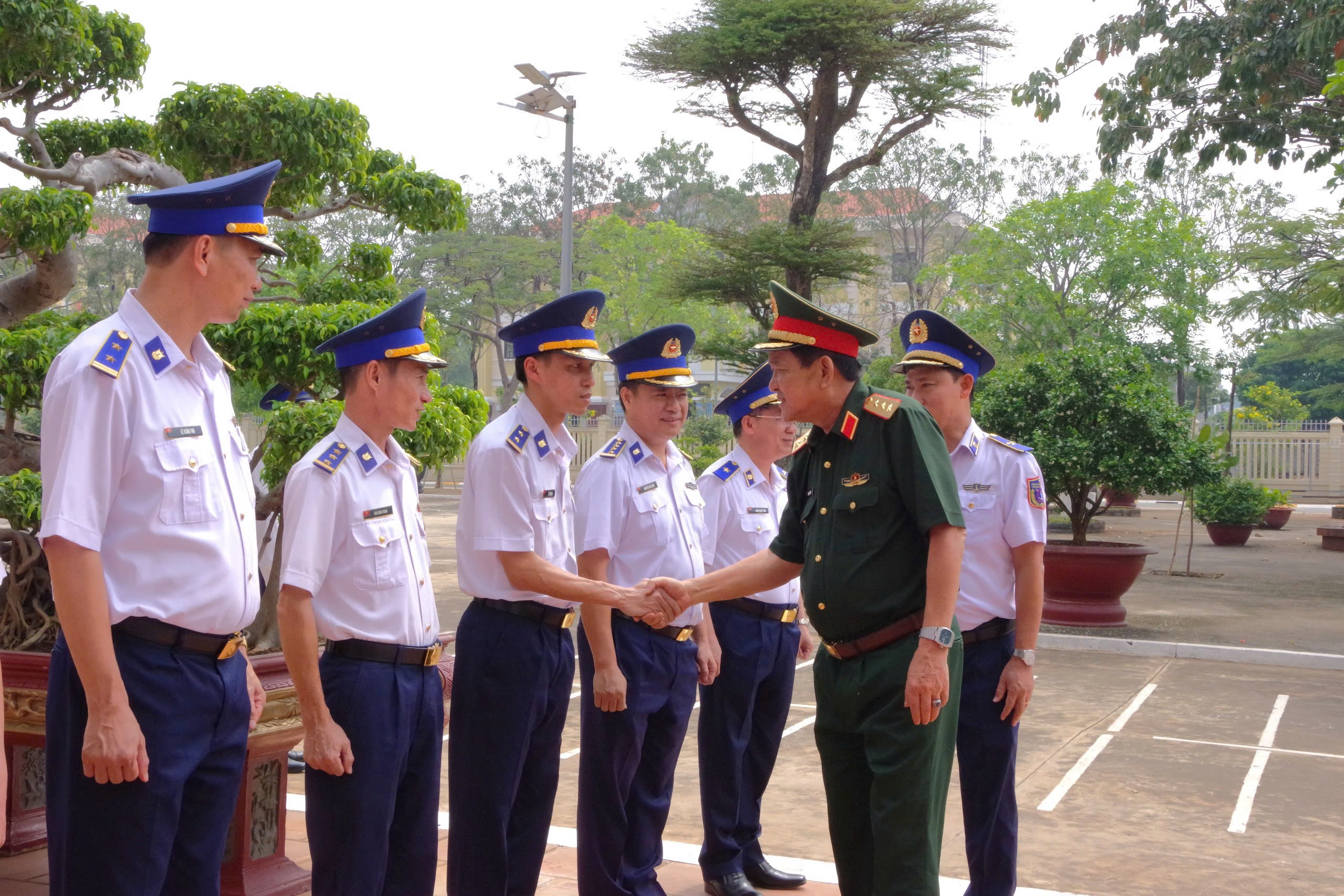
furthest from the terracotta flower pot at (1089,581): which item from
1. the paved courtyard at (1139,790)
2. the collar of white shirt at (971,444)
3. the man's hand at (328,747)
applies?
the man's hand at (328,747)

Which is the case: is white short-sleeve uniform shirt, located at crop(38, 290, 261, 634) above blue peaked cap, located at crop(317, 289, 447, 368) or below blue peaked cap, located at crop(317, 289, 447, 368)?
below

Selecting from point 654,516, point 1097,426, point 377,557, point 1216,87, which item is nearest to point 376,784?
point 377,557

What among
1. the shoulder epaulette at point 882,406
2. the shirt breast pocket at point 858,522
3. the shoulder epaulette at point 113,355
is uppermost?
the shoulder epaulette at point 113,355

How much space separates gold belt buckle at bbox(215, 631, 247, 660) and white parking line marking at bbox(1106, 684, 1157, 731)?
18.4 ft

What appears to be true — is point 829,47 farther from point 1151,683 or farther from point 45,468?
point 45,468

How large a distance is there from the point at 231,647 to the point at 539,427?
1299 mm

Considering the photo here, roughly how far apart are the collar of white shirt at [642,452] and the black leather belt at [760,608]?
0.56 metres

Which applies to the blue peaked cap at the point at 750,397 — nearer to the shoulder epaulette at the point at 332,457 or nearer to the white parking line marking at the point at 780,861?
the white parking line marking at the point at 780,861

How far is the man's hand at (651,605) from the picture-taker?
368 centimetres

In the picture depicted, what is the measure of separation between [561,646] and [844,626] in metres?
0.86

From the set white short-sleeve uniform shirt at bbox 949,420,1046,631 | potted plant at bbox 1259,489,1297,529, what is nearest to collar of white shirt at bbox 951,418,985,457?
white short-sleeve uniform shirt at bbox 949,420,1046,631

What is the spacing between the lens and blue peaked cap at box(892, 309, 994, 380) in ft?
12.8

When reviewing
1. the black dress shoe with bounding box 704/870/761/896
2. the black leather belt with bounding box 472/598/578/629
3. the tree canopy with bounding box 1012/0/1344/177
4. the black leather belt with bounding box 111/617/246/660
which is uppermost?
the tree canopy with bounding box 1012/0/1344/177

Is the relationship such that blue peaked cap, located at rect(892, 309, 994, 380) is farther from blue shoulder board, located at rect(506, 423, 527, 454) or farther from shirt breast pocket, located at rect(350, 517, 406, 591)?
shirt breast pocket, located at rect(350, 517, 406, 591)
